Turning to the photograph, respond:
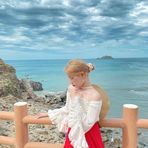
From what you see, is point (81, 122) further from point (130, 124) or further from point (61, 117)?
point (130, 124)

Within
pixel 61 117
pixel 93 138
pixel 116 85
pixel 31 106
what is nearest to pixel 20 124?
pixel 61 117

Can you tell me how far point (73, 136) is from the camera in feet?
8.94

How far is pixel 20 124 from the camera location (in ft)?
11.3

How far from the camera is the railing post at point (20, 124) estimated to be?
3434 mm

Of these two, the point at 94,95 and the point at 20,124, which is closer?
the point at 94,95

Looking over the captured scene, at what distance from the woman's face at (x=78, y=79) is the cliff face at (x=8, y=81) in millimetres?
13410

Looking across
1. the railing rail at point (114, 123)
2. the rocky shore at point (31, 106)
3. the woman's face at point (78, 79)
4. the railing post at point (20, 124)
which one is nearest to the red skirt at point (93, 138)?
the railing rail at point (114, 123)

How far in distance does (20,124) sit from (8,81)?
14.5 metres

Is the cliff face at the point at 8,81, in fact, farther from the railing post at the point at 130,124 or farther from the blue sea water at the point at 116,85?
the railing post at the point at 130,124

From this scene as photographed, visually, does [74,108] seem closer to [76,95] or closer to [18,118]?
[76,95]

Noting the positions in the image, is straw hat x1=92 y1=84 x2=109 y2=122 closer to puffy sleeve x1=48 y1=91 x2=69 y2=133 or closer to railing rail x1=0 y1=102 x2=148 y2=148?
railing rail x1=0 y1=102 x2=148 y2=148

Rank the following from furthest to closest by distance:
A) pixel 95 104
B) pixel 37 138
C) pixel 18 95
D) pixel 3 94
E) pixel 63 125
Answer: pixel 18 95, pixel 3 94, pixel 37 138, pixel 63 125, pixel 95 104

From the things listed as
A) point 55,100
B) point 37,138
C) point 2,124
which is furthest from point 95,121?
point 55,100

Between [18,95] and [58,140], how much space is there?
8.65 metres
